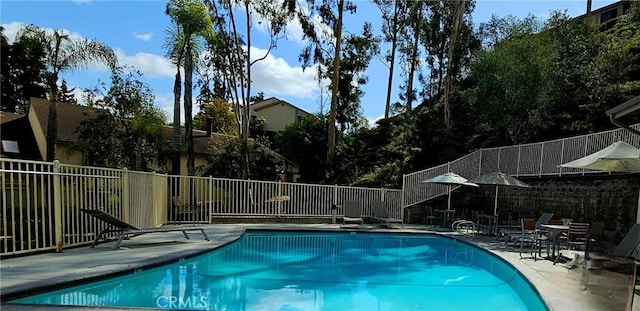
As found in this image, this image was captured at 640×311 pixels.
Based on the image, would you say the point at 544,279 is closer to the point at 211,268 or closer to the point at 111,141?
the point at 211,268

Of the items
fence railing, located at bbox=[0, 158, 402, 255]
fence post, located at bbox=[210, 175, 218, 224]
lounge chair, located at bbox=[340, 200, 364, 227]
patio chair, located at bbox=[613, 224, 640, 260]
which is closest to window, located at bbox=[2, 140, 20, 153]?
fence railing, located at bbox=[0, 158, 402, 255]

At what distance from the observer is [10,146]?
17.2 m

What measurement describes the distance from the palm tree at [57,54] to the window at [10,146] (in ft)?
Answer: 22.4

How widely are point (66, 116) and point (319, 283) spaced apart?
57.1ft

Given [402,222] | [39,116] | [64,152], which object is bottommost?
[402,222]

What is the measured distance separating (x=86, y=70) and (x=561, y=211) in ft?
51.9

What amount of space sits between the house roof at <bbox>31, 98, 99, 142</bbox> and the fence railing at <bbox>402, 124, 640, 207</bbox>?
1372 centimetres

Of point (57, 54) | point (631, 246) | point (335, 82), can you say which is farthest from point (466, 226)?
point (57, 54)

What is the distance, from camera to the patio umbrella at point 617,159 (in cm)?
681

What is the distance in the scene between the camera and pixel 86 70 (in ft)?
41.6

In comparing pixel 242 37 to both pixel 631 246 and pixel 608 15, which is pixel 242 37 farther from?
pixel 608 15

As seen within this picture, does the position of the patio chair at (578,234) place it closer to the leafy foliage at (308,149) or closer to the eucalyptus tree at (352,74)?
the leafy foliage at (308,149)

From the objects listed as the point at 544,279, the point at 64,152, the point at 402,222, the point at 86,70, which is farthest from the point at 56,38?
the point at 544,279

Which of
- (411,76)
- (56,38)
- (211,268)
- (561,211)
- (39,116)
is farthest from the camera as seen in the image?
(411,76)
